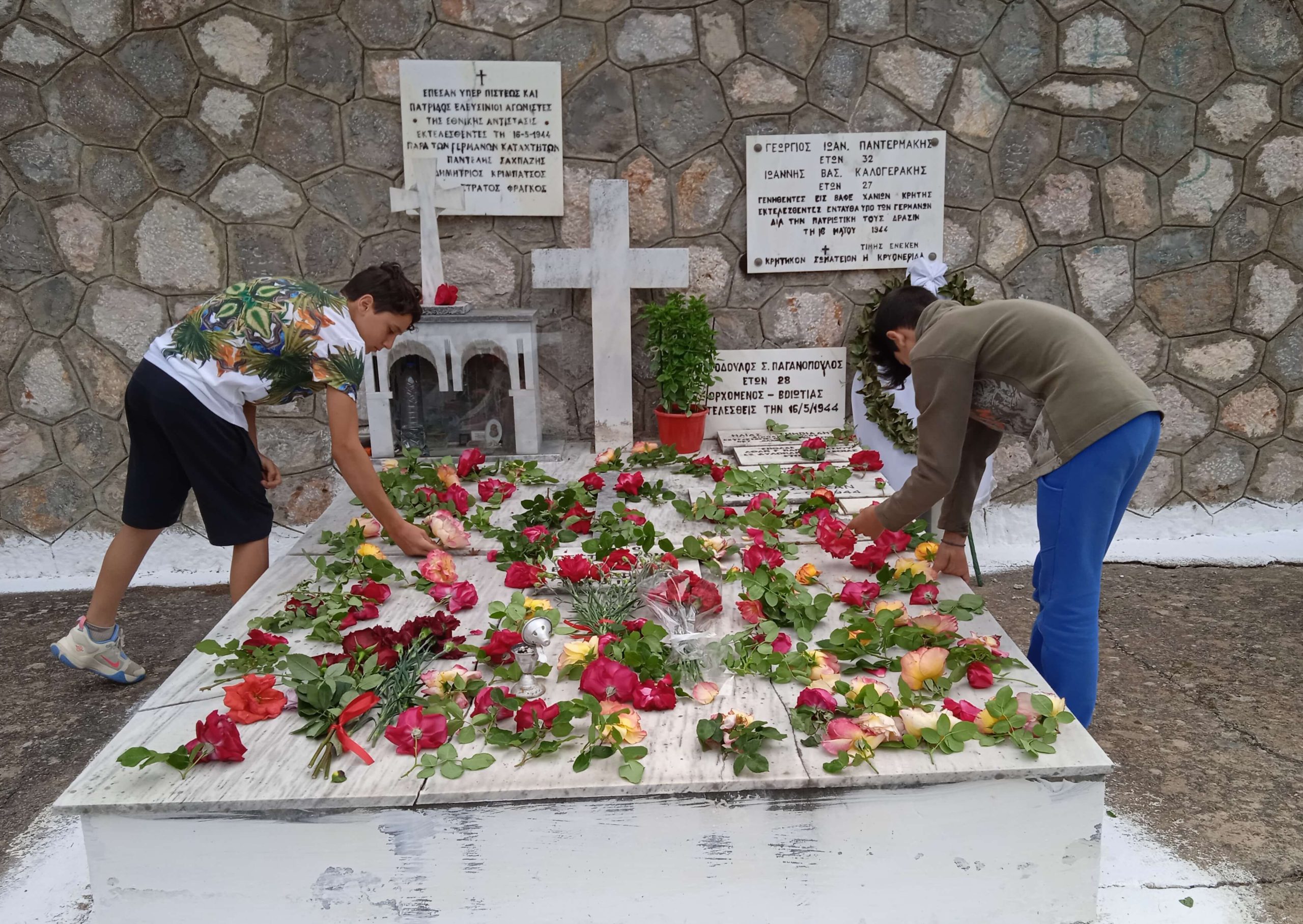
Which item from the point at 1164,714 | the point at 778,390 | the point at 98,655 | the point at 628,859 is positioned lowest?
the point at 1164,714

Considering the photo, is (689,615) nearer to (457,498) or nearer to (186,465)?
(457,498)

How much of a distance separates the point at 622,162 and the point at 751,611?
223 centimetres

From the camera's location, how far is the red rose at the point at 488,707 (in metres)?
1.59

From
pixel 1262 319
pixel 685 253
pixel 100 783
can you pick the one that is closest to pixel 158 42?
pixel 685 253

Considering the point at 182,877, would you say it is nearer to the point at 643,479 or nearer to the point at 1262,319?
the point at 643,479

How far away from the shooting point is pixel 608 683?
1650mm

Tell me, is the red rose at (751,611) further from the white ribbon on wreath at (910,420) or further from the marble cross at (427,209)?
the marble cross at (427,209)

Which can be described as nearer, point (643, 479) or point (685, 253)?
point (643, 479)

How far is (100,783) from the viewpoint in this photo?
4.78ft

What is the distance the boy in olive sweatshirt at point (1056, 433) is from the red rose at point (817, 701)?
2.19 feet

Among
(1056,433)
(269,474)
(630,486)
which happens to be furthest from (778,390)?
(269,474)

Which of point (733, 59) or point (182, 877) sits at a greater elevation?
point (733, 59)

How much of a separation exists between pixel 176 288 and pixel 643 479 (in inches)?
79.4

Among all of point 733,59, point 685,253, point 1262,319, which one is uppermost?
point 733,59
